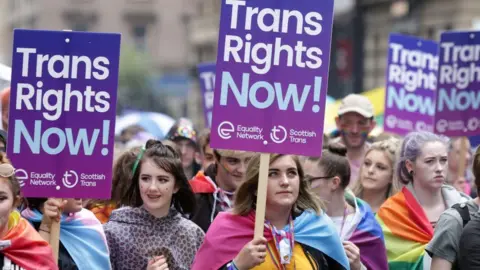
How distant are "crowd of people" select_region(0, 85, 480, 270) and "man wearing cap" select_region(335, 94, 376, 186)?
3.56 feet

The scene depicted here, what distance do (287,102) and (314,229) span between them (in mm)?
644

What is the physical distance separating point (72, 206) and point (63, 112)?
1.72 feet

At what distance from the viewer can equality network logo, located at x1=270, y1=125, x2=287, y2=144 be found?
699 centimetres

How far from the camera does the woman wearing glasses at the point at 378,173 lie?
9570 millimetres

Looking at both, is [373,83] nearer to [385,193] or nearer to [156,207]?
[385,193]

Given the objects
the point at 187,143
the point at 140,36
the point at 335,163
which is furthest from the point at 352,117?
the point at 140,36

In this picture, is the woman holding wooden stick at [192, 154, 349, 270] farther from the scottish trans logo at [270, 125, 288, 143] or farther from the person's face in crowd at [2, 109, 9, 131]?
the person's face in crowd at [2, 109, 9, 131]

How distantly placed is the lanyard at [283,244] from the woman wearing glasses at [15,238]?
3.51 feet

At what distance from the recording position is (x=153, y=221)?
25.6 ft

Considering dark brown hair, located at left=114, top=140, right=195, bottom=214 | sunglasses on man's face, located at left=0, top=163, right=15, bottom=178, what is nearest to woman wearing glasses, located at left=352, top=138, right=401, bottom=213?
dark brown hair, located at left=114, top=140, right=195, bottom=214

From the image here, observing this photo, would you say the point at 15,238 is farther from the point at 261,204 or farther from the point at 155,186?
the point at 155,186

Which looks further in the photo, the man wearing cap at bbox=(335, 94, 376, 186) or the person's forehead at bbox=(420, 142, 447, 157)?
the man wearing cap at bbox=(335, 94, 376, 186)

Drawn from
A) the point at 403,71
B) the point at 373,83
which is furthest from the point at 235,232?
the point at 373,83

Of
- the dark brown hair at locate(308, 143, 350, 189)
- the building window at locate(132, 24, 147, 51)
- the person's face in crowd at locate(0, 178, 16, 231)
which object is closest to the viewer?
the person's face in crowd at locate(0, 178, 16, 231)
